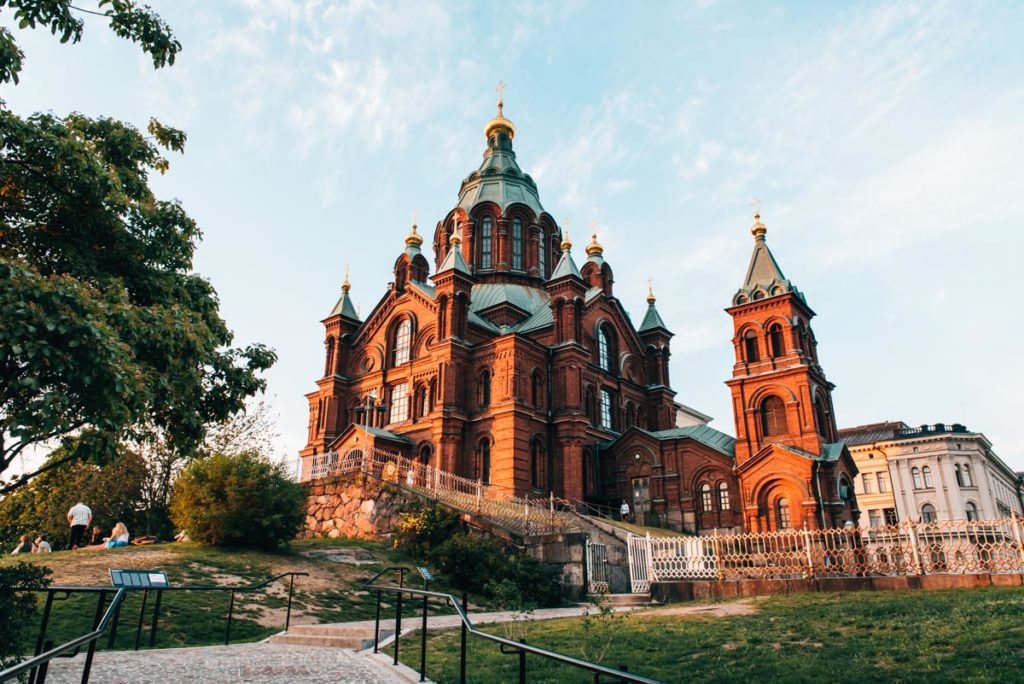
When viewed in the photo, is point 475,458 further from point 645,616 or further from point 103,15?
point 103,15

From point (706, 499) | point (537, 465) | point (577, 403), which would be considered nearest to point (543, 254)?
point (577, 403)

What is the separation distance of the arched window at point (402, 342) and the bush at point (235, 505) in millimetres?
17838

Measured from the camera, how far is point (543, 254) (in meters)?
44.5

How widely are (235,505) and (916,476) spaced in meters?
53.6

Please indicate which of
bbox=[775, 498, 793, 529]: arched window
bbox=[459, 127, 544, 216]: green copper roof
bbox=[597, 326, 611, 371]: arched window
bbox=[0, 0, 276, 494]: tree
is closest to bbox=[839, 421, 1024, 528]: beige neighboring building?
bbox=[597, 326, 611, 371]: arched window

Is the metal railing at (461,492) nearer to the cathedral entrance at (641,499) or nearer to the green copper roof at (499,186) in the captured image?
the cathedral entrance at (641,499)

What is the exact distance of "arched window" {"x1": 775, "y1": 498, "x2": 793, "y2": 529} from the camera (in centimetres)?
2977

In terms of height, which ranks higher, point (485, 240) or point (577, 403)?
point (485, 240)

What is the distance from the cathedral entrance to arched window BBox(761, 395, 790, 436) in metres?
6.13

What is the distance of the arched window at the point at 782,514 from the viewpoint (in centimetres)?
2977

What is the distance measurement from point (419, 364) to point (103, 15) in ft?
89.1

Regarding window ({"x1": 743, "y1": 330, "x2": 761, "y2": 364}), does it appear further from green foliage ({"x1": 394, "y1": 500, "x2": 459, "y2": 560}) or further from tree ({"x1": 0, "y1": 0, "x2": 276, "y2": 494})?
tree ({"x1": 0, "y1": 0, "x2": 276, "y2": 494})

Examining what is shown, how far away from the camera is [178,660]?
8820mm

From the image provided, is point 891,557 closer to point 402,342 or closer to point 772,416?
point 772,416
